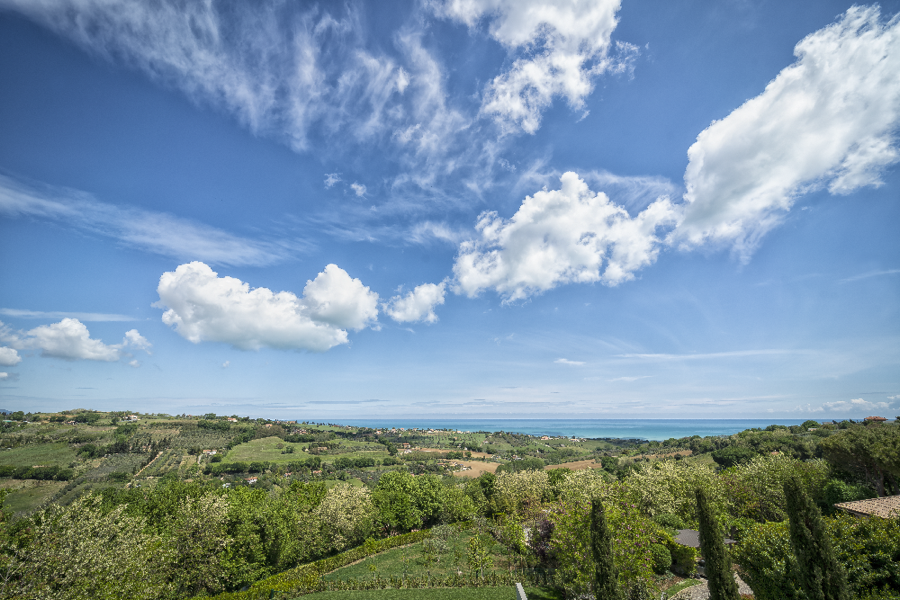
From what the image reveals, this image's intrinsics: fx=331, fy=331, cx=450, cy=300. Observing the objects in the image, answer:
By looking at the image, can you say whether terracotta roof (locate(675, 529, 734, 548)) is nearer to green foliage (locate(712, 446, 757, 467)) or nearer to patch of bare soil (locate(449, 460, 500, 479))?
green foliage (locate(712, 446, 757, 467))

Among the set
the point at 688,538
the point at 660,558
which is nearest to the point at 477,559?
the point at 660,558

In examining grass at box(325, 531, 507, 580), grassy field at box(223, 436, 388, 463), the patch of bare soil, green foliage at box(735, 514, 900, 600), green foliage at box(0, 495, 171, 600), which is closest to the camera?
green foliage at box(735, 514, 900, 600)

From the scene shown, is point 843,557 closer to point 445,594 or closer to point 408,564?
point 445,594

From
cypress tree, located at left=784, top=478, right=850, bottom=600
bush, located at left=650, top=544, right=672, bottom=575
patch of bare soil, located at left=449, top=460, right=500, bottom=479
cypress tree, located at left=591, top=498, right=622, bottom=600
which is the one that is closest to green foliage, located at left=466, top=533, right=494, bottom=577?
cypress tree, located at left=591, top=498, right=622, bottom=600

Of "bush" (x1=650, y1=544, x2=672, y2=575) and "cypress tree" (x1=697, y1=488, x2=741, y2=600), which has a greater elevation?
"cypress tree" (x1=697, y1=488, x2=741, y2=600)

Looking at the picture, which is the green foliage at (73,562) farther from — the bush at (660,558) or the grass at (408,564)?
the bush at (660,558)

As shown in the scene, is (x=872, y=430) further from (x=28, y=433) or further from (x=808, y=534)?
(x=28, y=433)

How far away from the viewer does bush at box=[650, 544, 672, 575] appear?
2248cm

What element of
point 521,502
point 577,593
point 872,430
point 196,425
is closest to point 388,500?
point 521,502

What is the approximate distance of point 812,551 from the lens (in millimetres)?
12156

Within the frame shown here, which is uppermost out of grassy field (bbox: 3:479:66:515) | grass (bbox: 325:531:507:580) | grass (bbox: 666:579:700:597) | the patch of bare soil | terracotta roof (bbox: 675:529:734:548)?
terracotta roof (bbox: 675:529:734:548)

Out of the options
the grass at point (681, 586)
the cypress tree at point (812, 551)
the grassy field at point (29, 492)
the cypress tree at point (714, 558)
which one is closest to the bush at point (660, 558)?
the grass at point (681, 586)

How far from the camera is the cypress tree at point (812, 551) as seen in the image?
464 inches

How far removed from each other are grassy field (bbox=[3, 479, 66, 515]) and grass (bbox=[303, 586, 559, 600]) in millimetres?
76833
